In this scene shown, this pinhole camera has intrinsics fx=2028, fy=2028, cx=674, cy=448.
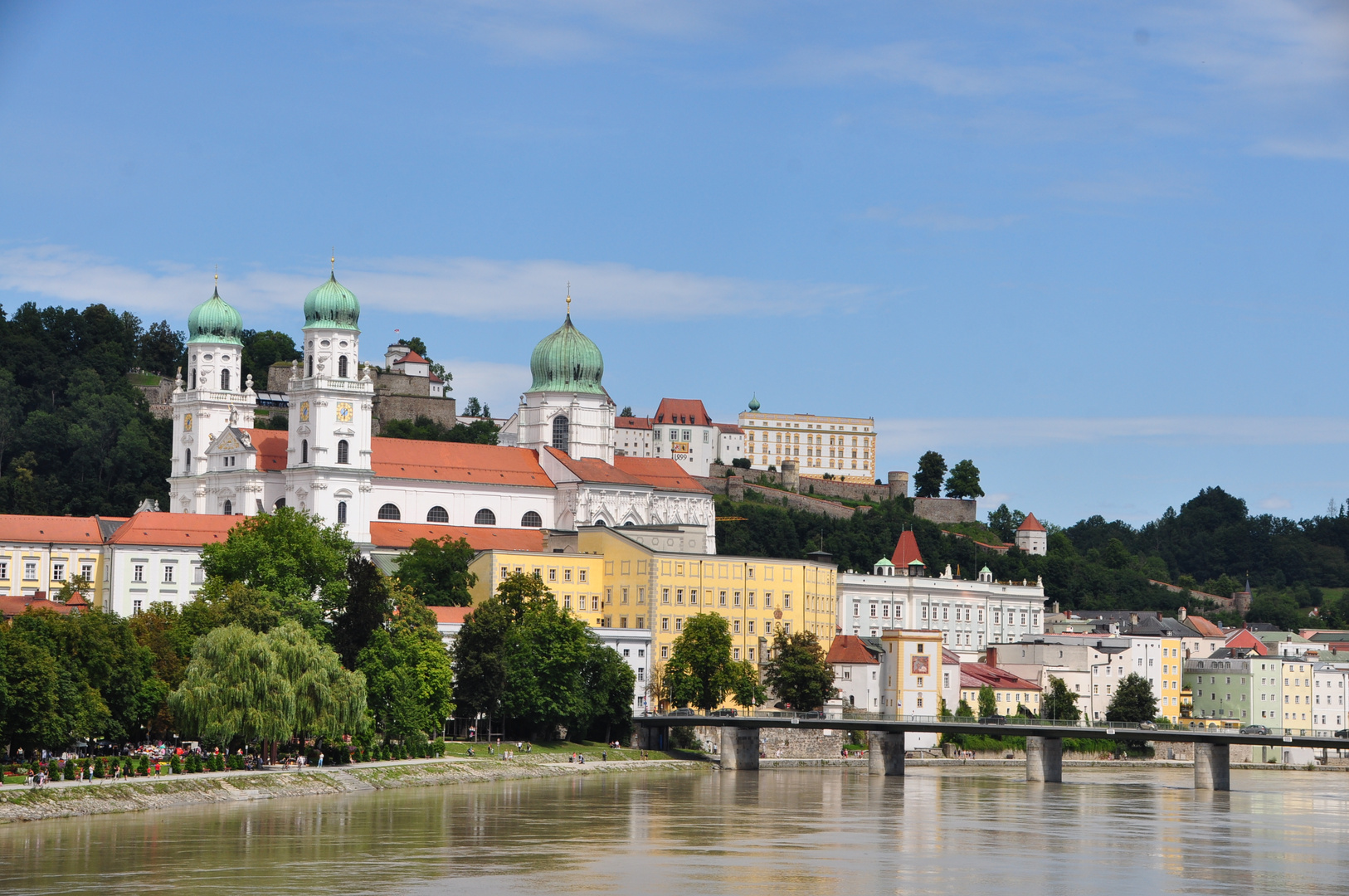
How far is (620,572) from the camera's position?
333ft

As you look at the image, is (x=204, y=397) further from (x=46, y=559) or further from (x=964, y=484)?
(x=964, y=484)

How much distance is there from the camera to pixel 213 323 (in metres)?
115

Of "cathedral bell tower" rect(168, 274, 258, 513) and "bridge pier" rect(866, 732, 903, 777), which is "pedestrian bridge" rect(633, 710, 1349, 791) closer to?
"bridge pier" rect(866, 732, 903, 777)

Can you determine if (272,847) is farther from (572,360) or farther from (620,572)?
(572,360)

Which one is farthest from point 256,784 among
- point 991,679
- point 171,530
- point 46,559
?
Answer: point 991,679

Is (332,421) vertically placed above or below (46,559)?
above

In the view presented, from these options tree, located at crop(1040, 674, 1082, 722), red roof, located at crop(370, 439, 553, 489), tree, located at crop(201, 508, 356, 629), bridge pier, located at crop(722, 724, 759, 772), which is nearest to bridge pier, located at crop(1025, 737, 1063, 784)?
bridge pier, located at crop(722, 724, 759, 772)

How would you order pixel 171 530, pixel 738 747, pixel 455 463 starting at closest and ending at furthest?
pixel 738 747
pixel 171 530
pixel 455 463

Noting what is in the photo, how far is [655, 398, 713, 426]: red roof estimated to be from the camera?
180750mm

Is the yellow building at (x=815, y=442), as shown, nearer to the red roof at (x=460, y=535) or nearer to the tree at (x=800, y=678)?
the red roof at (x=460, y=535)

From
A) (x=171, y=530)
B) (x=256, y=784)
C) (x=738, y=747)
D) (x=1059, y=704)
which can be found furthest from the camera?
(x=1059, y=704)

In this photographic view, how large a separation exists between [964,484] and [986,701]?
2660 inches

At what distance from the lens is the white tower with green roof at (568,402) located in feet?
392

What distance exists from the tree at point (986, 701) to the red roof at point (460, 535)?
84.4 ft
